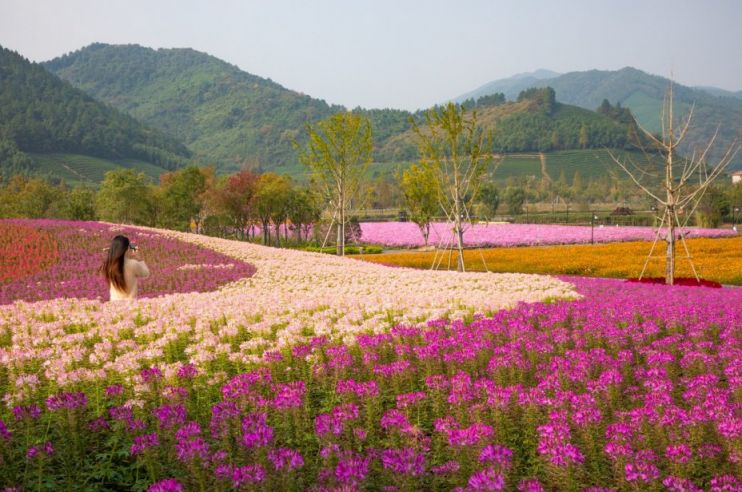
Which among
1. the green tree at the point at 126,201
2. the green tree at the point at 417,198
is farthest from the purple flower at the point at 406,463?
the green tree at the point at 126,201

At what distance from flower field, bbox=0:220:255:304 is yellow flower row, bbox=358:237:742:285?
9938mm

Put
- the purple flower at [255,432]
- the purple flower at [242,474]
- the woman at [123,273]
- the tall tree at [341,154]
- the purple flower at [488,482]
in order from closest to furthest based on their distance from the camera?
the purple flower at [488,482]
the purple flower at [242,474]
the purple flower at [255,432]
the woman at [123,273]
the tall tree at [341,154]

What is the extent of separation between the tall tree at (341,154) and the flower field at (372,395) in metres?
23.4

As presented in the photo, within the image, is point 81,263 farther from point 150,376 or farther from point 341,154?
point 341,154

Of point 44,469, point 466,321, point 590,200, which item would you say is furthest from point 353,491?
point 590,200

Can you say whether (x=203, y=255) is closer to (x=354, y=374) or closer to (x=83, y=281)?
(x=83, y=281)

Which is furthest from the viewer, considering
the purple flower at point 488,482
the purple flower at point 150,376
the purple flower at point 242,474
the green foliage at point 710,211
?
the green foliage at point 710,211

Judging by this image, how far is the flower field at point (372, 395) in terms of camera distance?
4.20m

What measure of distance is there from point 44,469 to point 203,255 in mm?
19048

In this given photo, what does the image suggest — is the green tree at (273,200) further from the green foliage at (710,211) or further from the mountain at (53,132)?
the mountain at (53,132)

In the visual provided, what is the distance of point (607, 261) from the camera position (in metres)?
29.3

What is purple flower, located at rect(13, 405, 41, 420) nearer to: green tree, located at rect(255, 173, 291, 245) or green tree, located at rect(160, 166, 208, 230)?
green tree, located at rect(255, 173, 291, 245)

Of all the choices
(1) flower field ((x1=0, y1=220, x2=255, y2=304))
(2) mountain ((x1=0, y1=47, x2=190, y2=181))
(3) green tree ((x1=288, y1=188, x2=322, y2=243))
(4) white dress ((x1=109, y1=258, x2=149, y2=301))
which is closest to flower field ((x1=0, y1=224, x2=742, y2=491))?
(4) white dress ((x1=109, y1=258, x2=149, y2=301))

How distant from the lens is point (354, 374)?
7.00 meters
